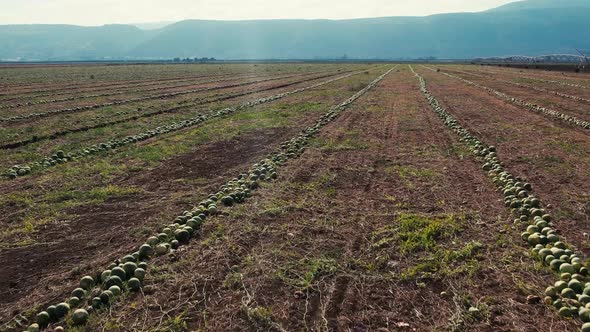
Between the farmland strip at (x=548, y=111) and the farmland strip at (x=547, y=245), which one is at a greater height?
the farmland strip at (x=547, y=245)

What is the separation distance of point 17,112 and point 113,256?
24.1 meters

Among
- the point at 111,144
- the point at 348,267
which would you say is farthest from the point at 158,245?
the point at 111,144

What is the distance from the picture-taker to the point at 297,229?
9078 mm

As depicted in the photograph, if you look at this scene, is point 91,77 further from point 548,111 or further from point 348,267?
point 348,267

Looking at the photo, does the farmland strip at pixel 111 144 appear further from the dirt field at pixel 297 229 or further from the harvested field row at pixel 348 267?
the harvested field row at pixel 348 267

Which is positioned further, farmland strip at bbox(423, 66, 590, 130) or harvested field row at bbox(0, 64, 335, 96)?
harvested field row at bbox(0, 64, 335, 96)

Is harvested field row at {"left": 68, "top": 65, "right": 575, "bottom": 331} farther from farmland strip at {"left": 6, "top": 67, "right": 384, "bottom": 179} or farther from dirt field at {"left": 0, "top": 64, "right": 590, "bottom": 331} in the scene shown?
farmland strip at {"left": 6, "top": 67, "right": 384, "bottom": 179}

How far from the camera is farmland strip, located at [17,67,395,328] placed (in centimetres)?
648

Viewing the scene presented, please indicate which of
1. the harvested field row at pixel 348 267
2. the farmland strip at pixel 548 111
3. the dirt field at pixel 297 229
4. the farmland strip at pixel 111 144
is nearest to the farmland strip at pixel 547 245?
the dirt field at pixel 297 229

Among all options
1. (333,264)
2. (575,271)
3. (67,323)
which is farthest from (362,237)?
(67,323)

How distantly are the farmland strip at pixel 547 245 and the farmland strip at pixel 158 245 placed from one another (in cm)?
608

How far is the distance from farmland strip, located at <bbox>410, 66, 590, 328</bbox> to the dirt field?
0.12 feet

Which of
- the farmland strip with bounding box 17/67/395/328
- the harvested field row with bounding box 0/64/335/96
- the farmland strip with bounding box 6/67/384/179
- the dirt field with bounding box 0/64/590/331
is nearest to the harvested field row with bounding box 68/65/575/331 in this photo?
the dirt field with bounding box 0/64/590/331

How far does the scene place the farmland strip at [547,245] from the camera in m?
6.38
